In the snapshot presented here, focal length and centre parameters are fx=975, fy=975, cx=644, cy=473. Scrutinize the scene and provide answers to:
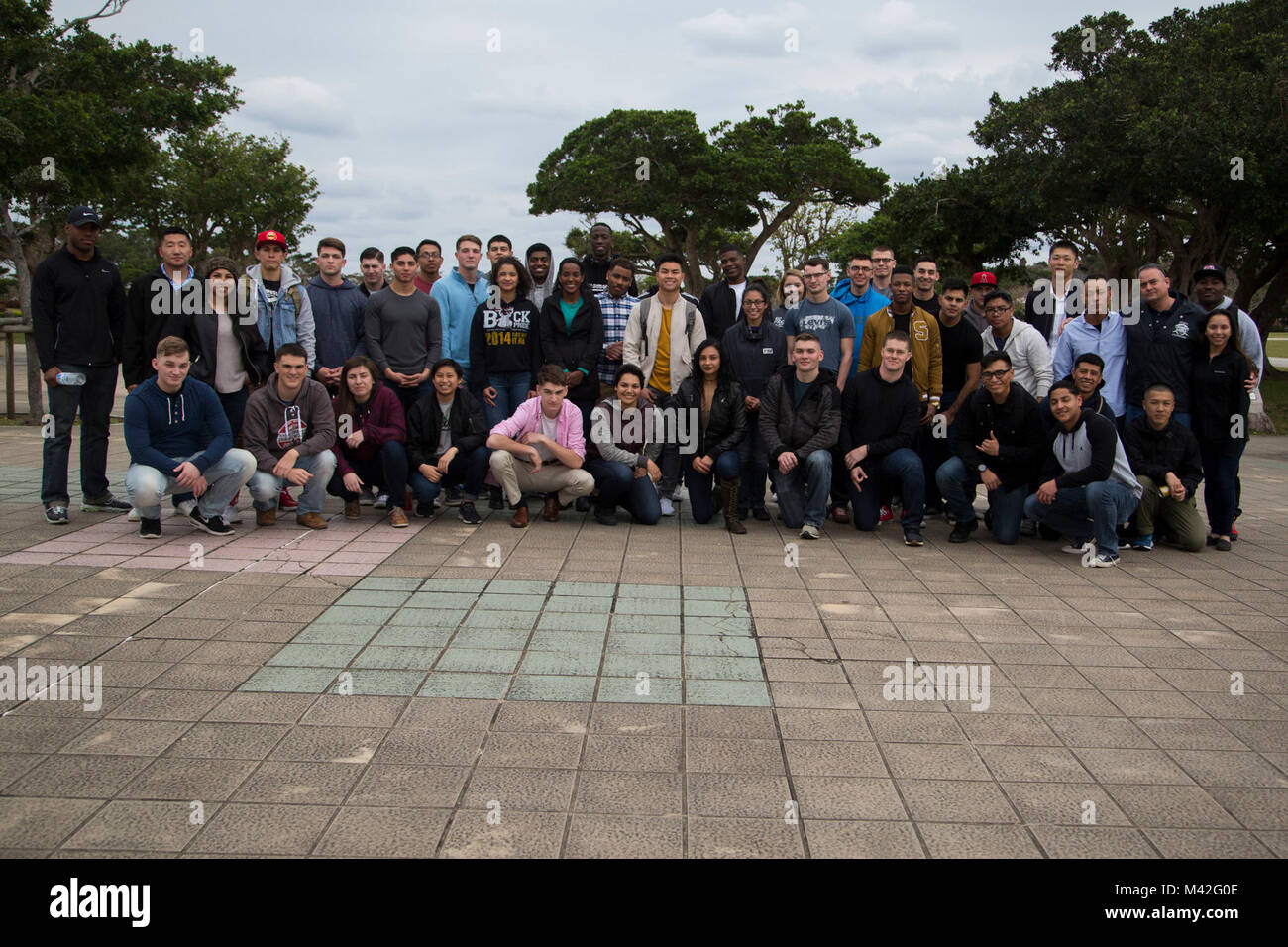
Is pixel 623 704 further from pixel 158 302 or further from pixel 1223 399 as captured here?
pixel 1223 399

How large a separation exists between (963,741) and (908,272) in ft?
17.1

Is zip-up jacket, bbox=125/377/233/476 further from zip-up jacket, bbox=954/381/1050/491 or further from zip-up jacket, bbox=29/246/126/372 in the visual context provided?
zip-up jacket, bbox=954/381/1050/491

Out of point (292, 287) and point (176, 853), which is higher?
point (292, 287)

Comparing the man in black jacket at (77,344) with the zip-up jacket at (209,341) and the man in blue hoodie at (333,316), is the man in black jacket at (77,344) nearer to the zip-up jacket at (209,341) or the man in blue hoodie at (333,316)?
the zip-up jacket at (209,341)

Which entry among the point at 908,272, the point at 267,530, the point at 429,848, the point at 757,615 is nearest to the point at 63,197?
the point at 267,530

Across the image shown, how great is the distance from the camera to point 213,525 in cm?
693

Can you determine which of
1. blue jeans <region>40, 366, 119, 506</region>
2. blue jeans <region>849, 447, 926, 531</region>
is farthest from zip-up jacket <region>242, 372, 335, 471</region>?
blue jeans <region>849, 447, 926, 531</region>

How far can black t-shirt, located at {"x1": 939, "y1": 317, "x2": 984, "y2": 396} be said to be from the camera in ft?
26.6

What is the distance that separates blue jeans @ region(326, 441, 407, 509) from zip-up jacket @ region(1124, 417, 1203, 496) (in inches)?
219

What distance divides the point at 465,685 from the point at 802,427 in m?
4.34

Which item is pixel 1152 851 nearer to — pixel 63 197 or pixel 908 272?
pixel 908 272

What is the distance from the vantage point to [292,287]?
7801 mm
